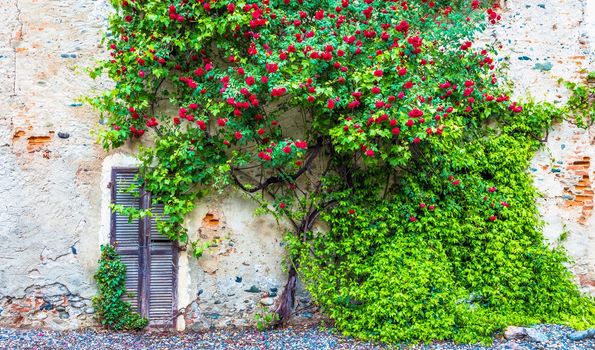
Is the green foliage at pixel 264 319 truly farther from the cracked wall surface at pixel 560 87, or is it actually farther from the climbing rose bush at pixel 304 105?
the cracked wall surface at pixel 560 87

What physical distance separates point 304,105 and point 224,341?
7.60 ft

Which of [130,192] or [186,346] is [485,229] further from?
[130,192]

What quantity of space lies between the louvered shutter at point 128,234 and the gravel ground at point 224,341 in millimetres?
440

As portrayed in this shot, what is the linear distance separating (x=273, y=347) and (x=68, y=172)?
2591mm

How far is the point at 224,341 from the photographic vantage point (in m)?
4.59

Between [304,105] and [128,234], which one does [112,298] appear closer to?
[128,234]

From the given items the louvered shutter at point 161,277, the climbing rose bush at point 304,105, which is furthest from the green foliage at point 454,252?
the louvered shutter at point 161,277

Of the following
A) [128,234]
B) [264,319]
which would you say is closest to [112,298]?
[128,234]

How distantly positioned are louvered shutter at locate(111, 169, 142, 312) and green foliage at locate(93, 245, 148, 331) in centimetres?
8

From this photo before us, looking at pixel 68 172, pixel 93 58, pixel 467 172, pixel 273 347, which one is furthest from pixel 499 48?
pixel 68 172

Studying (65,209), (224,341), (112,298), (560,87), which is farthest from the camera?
(560,87)

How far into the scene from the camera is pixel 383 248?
4.77 meters

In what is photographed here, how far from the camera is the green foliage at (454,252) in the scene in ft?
15.0

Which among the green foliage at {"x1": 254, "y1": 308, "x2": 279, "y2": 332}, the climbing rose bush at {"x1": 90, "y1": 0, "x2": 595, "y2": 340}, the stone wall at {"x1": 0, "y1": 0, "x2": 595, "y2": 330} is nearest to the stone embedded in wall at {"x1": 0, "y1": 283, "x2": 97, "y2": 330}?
the stone wall at {"x1": 0, "y1": 0, "x2": 595, "y2": 330}
